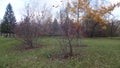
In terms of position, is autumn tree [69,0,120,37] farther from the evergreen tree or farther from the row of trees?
the evergreen tree

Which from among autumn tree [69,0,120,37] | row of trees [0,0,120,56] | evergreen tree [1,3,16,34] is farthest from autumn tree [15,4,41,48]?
evergreen tree [1,3,16,34]

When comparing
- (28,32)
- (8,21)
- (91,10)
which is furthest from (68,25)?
(8,21)

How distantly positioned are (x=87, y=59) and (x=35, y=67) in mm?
2658

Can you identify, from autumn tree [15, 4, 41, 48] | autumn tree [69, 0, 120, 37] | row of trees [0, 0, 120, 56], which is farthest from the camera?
autumn tree [69, 0, 120, 37]

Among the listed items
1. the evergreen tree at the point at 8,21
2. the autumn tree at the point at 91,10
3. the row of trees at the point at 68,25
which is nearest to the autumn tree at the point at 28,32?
the row of trees at the point at 68,25

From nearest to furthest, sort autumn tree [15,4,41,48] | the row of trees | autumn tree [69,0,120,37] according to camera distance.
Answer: the row of trees → autumn tree [15,4,41,48] → autumn tree [69,0,120,37]

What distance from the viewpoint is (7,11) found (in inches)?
2234

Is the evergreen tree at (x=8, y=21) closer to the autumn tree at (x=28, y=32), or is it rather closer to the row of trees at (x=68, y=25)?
the row of trees at (x=68, y=25)

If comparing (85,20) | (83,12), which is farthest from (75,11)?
Answer: (85,20)

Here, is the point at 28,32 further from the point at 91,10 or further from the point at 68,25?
the point at 91,10

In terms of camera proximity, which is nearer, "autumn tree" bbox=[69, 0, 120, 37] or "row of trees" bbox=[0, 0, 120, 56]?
"row of trees" bbox=[0, 0, 120, 56]

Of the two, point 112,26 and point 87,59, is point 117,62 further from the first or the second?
point 112,26

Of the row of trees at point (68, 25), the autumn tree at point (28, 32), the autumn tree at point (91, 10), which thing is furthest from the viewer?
the autumn tree at point (91, 10)

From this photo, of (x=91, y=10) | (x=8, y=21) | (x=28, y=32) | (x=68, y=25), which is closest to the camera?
(x=68, y=25)
